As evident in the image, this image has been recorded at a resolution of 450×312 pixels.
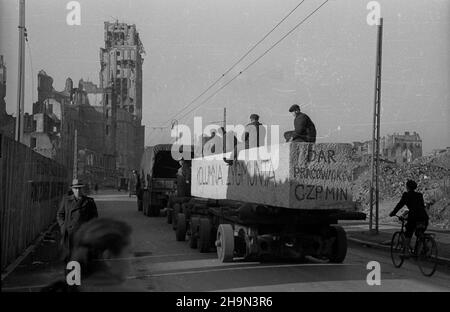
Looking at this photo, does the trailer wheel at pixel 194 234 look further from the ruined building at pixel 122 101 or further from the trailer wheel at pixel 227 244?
the ruined building at pixel 122 101

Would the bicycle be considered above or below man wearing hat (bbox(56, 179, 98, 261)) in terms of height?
below

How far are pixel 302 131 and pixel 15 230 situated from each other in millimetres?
5658

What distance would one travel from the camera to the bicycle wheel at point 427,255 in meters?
9.29

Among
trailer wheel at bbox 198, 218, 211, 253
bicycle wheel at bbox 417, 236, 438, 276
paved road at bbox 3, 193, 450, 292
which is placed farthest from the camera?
trailer wheel at bbox 198, 218, 211, 253

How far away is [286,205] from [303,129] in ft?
4.62

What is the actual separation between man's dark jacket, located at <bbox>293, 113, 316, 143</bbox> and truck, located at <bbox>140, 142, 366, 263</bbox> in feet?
1.50

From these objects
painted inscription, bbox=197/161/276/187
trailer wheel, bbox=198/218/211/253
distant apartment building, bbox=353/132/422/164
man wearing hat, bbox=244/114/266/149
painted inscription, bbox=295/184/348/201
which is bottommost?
trailer wheel, bbox=198/218/211/253

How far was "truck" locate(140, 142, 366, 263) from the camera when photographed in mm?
8641

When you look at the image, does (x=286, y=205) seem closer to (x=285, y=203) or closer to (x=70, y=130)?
(x=285, y=203)

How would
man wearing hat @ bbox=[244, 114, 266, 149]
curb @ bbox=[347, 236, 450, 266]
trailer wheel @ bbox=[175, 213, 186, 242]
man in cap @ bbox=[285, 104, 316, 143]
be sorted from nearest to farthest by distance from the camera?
man in cap @ bbox=[285, 104, 316, 143], man wearing hat @ bbox=[244, 114, 266, 149], curb @ bbox=[347, 236, 450, 266], trailer wheel @ bbox=[175, 213, 186, 242]


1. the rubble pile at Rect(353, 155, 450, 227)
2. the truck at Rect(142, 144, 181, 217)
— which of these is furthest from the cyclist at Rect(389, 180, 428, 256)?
the truck at Rect(142, 144, 181, 217)

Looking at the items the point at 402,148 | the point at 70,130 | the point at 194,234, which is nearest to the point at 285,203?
the point at 194,234

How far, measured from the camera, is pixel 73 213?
764cm

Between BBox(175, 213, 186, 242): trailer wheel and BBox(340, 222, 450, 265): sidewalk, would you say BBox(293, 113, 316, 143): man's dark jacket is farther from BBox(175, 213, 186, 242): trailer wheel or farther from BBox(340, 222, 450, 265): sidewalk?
BBox(175, 213, 186, 242): trailer wheel
